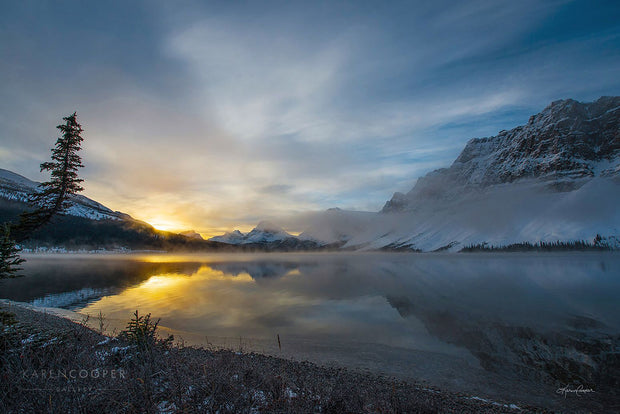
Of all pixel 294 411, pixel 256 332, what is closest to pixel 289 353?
pixel 256 332

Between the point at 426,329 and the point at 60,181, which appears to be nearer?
the point at 60,181

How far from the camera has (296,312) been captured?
3469cm

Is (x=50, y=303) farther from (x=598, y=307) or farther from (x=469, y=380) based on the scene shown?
(x=598, y=307)

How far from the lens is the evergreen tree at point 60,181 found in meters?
15.1

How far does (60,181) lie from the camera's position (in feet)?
51.7
